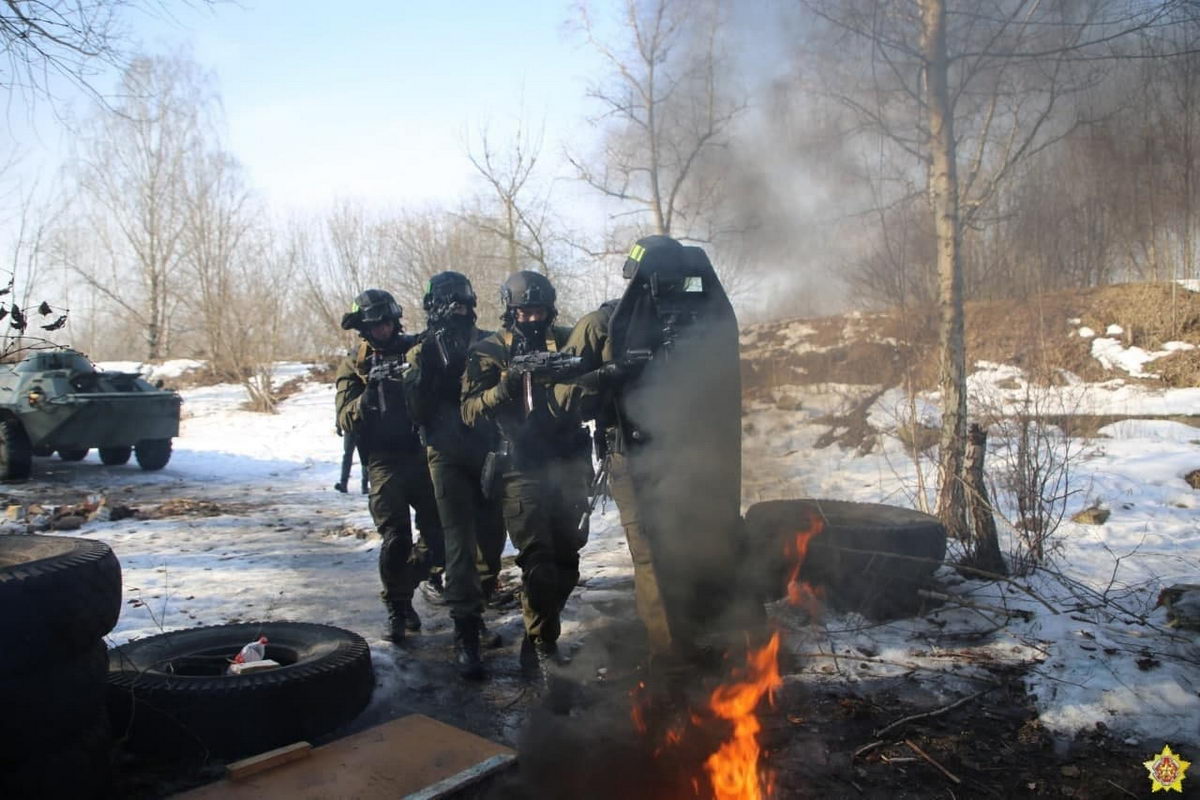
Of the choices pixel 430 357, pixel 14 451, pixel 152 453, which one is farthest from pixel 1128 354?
pixel 14 451

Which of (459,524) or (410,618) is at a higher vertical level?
(459,524)

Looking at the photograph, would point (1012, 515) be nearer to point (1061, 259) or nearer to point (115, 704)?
point (115, 704)

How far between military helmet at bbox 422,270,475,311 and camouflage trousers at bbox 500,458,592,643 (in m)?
1.16

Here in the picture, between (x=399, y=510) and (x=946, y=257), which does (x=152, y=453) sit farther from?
(x=946, y=257)

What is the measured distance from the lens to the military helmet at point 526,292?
4457 millimetres

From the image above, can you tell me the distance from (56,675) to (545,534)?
219cm

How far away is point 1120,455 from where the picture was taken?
392 inches

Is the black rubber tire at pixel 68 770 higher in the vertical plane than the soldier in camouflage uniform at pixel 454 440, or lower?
lower

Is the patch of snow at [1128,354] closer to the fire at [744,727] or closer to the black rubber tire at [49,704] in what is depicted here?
the fire at [744,727]

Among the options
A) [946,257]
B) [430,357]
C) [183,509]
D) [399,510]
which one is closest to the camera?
[430,357]

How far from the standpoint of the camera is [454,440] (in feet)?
15.2

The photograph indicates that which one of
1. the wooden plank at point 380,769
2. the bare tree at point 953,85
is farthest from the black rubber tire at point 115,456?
the wooden plank at point 380,769

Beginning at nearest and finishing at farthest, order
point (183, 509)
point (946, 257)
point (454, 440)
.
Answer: point (454, 440) → point (946, 257) → point (183, 509)

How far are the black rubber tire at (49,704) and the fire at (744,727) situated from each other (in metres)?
2.24
